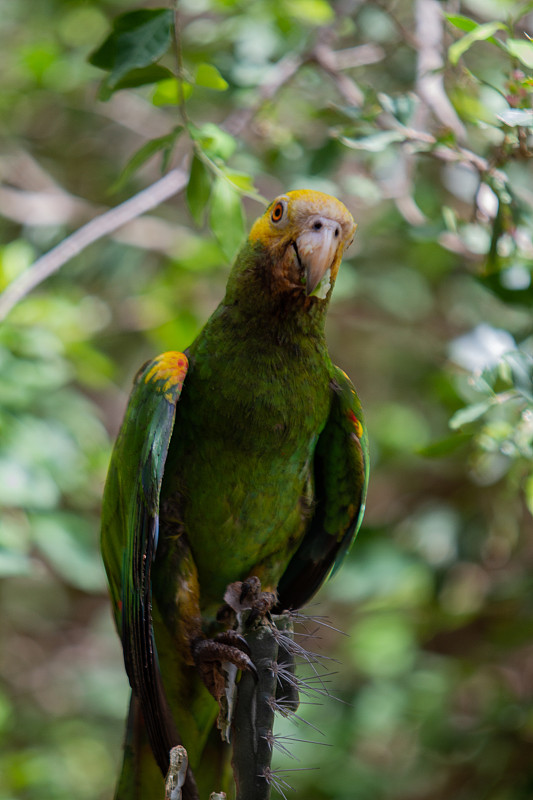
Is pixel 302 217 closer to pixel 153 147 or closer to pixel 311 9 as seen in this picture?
pixel 153 147

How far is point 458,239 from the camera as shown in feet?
8.05

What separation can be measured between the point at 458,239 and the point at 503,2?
816 mm

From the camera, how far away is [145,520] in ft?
5.66

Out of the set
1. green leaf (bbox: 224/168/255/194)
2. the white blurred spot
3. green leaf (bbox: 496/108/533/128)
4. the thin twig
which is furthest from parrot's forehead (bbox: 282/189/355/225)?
the white blurred spot

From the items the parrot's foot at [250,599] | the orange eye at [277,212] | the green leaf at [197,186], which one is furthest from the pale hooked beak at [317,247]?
the parrot's foot at [250,599]

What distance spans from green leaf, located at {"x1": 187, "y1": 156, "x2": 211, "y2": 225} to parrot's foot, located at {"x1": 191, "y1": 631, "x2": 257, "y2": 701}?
1.03m

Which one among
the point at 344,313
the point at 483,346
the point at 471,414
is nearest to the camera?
the point at 471,414

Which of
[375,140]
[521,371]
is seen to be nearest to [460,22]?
[375,140]

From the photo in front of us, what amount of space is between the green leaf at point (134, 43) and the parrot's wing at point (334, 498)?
35.6 inches

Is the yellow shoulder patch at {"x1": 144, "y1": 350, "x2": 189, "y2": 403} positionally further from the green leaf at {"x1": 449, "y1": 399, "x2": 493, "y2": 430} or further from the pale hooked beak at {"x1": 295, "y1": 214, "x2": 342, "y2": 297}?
the green leaf at {"x1": 449, "y1": 399, "x2": 493, "y2": 430}

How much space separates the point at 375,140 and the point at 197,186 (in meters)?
0.50

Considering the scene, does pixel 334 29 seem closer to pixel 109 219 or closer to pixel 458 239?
pixel 458 239

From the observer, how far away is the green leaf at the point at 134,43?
1.67 m

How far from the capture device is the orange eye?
1811mm
